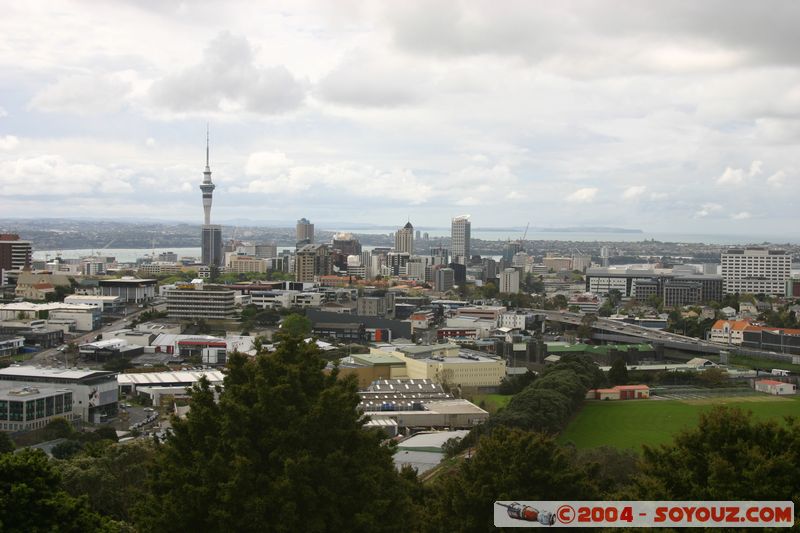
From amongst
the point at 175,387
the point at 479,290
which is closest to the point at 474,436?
the point at 175,387

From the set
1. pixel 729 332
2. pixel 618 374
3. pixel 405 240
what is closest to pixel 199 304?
pixel 618 374

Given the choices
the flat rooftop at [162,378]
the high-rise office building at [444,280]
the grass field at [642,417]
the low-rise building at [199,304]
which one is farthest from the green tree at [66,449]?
the high-rise office building at [444,280]

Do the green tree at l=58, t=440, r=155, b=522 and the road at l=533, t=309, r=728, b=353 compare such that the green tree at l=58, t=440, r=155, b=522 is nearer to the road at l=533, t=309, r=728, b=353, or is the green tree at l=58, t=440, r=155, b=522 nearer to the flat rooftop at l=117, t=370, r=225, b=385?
the flat rooftop at l=117, t=370, r=225, b=385

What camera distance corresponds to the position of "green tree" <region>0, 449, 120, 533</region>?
4867mm

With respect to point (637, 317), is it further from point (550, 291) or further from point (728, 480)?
point (728, 480)

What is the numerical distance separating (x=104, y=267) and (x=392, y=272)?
1662cm

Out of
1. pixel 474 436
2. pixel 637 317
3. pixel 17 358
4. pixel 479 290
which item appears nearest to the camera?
pixel 474 436

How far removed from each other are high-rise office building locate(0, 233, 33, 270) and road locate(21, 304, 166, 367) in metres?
10.4

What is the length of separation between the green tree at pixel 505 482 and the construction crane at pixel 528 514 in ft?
3.10

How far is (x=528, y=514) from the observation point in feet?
16.0

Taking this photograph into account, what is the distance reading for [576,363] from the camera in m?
20.1

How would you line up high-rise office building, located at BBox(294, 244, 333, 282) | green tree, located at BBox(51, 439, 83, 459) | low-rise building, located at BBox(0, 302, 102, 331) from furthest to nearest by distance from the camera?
high-rise office building, located at BBox(294, 244, 333, 282) → low-rise building, located at BBox(0, 302, 102, 331) → green tree, located at BBox(51, 439, 83, 459)

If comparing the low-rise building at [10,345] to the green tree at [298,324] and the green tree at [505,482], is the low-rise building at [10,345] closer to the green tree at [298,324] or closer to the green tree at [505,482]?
the green tree at [298,324]

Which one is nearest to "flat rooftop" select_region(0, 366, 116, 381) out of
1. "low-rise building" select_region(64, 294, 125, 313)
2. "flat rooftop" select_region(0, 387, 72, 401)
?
"flat rooftop" select_region(0, 387, 72, 401)
